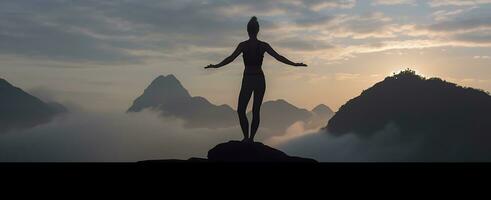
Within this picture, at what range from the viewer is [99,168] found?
6.76 m

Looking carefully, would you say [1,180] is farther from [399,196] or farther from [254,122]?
[254,122]

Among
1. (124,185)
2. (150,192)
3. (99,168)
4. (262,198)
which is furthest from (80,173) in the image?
(262,198)

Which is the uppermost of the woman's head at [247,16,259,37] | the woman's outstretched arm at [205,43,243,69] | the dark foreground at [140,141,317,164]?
the woman's head at [247,16,259,37]

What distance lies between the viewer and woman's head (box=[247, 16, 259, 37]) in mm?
13055

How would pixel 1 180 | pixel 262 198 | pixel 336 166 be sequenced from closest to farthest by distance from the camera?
pixel 262 198 < pixel 1 180 < pixel 336 166

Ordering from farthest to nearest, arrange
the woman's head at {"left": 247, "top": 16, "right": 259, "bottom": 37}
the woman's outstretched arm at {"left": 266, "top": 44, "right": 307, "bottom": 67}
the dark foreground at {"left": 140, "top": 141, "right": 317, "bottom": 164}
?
the woman's outstretched arm at {"left": 266, "top": 44, "right": 307, "bottom": 67} < the woman's head at {"left": 247, "top": 16, "right": 259, "bottom": 37} < the dark foreground at {"left": 140, "top": 141, "right": 317, "bottom": 164}

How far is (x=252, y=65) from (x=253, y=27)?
0.87m

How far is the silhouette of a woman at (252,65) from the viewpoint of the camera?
1306cm

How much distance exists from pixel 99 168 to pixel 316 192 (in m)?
2.85

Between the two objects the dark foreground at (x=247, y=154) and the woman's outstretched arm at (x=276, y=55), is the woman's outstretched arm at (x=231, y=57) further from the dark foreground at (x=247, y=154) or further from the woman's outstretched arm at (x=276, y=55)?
the dark foreground at (x=247, y=154)

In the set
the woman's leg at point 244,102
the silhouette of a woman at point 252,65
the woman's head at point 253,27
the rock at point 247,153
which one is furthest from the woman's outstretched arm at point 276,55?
the rock at point 247,153

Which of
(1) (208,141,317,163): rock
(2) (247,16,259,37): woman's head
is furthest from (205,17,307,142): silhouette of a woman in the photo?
(1) (208,141,317,163): rock

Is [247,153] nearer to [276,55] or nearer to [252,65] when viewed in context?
[252,65]

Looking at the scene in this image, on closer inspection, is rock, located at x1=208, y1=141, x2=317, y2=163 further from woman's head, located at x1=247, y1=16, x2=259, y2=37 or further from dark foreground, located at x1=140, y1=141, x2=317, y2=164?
woman's head, located at x1=247, y1=16, x2=259, y2=37
